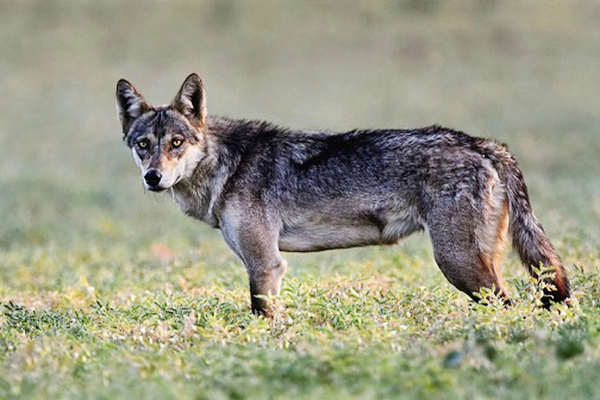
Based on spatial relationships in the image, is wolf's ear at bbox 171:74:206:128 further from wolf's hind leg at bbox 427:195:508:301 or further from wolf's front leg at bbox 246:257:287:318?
wolf's hind leg at bbox 427:195:508:301

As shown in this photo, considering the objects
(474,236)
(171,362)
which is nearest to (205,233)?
(474,236)

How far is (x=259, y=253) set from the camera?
7.99 meters

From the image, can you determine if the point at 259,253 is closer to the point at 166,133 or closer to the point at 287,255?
the point at 166,133

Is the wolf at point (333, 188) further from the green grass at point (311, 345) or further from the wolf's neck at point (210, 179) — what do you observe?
the green grass at point (311, 345)

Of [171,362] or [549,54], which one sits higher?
[549,54]

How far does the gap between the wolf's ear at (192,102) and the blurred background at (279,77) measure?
8.83m

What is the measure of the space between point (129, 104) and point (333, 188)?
2.01 metres

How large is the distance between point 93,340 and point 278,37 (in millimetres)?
28428

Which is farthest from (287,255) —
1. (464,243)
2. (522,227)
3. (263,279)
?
(464,243)

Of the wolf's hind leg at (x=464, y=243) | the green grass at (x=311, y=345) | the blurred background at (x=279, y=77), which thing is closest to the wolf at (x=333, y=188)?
the wolf's hind leg at (x=464, y=243)

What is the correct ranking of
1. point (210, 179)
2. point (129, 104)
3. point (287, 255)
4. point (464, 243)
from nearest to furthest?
point (464, 243), point (210, 179), point (129, 104), point (287, 255)

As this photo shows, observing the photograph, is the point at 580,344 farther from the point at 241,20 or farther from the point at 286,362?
the point at 241,20

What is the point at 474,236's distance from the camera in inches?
294

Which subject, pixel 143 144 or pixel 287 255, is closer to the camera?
pixel 143 144
